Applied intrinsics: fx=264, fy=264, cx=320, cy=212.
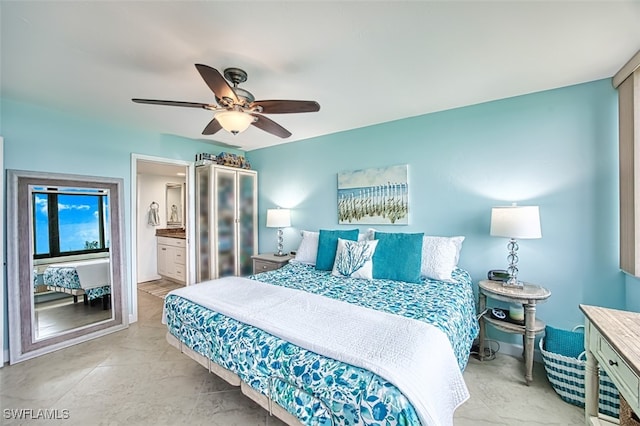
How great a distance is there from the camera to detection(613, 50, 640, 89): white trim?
1836mm

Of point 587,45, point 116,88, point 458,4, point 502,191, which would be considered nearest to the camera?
point 458,4

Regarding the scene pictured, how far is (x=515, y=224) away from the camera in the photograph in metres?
2.17

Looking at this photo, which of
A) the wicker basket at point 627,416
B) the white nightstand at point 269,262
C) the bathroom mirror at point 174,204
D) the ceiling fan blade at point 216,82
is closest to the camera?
the wicker basket at point 627,416

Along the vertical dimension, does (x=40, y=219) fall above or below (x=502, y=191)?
below

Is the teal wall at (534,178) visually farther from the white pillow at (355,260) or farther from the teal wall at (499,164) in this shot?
the white pillow at (355,260)

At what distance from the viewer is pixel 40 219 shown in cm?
272

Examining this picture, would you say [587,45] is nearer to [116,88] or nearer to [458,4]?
[458,4]

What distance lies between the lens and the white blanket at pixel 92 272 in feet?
10.0

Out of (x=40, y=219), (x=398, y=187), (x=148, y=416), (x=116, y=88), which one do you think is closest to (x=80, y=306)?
(x=40, y=219)

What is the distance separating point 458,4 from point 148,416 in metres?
3.13

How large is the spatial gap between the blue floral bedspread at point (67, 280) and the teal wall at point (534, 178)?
3.59m

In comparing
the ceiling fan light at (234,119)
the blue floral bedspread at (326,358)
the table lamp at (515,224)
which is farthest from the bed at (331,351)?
the ceiling fan light at (234,119)

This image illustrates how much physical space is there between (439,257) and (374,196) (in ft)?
3.73

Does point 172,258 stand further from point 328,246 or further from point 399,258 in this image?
point 399,258
